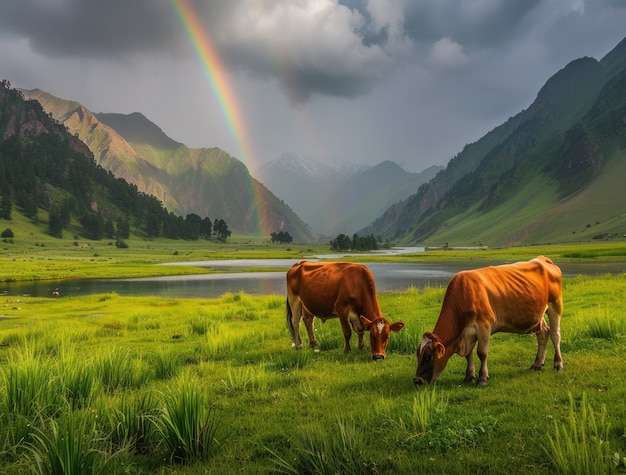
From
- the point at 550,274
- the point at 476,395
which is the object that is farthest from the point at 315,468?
the point at 550,274

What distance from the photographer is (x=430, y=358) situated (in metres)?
9.73

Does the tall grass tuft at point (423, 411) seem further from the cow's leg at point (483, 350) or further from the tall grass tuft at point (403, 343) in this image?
the tall grass tuft at point (403, 343)

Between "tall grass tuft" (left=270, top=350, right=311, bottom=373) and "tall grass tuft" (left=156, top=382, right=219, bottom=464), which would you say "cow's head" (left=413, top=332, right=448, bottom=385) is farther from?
"tall grass tuft" (left=156, top=382, right=219, bottom=464)

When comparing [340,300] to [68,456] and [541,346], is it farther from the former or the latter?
[68,456]

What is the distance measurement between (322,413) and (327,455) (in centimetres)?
255

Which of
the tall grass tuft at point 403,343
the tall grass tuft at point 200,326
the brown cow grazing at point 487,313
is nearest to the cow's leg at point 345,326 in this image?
the tall grass tuft at point 403,343

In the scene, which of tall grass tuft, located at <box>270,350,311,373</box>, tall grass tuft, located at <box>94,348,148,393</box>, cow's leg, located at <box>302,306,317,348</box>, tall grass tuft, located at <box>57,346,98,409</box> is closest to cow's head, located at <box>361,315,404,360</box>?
tall grass tuft, located at <box>270,350,311,373</box>

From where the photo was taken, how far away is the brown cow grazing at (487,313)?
985 centimetres

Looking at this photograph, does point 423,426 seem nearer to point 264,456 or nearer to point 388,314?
point 264,456

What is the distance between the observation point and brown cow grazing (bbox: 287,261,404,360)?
1300cm

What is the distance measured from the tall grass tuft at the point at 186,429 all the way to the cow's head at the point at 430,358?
5.08 m

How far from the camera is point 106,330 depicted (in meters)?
23.0

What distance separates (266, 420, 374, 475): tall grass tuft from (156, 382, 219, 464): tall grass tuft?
1.45 metres

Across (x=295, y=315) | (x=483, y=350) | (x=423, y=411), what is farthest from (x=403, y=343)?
(x=423, y=411)
